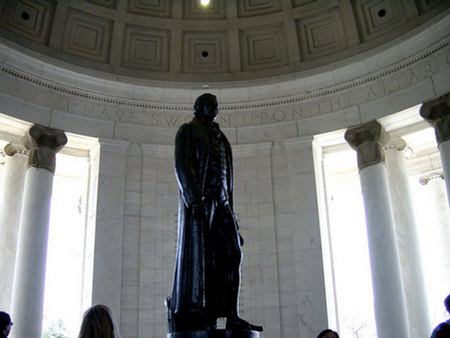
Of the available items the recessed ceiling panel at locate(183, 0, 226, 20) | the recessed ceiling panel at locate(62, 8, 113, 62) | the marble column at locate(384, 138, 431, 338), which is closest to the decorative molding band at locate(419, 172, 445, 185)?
the marble column at locate(384, 138, 431, 338)

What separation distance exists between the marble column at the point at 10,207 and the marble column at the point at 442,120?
14.4 metres

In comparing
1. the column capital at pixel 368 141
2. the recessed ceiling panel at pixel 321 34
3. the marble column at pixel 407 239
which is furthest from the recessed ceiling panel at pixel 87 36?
the marble column at pixel 407 239

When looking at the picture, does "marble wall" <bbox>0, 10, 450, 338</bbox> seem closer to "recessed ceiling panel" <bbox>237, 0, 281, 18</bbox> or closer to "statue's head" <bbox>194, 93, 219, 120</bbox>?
"recessed ceiling panel" <bbox>237, 0, 281, 18</bbox>

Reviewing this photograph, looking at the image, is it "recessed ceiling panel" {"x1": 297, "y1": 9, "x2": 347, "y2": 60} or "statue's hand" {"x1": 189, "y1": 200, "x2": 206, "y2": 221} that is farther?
"recessed ceiling panel" {"x1": 297, "y1": 9, "x2": 347, "y2": 60}

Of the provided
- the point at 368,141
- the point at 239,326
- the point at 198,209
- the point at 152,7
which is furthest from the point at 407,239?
the point at 198,209

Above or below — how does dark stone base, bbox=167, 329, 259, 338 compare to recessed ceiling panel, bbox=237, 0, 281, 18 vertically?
below

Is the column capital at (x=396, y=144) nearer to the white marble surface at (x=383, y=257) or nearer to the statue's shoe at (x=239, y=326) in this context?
the white marble surface at (x=383, y=257)

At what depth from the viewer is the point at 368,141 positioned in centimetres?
1969

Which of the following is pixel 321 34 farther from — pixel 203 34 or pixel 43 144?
pixel 43 144

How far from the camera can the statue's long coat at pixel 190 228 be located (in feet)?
28.6

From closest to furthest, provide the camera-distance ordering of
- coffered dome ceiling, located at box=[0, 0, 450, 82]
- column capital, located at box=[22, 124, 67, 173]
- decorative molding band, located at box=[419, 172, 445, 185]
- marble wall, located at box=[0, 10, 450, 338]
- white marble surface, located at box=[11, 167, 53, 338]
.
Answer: white marble surface, located at box=[11, 167, 53, 338] → marble wall, located at box=[0, 10, 450, 338] → column capital, located at box=[22, 124, 67, 173] → coffered dome ceiling, located at box=[0, 0, 450, 82] → decorative molding band, located at box=[419, 172, 445, 185]

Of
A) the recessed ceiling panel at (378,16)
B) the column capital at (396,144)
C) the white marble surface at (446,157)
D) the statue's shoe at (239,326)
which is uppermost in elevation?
the recessed ceiling panel at (378,16)

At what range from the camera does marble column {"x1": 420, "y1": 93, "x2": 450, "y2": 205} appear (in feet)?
57.9

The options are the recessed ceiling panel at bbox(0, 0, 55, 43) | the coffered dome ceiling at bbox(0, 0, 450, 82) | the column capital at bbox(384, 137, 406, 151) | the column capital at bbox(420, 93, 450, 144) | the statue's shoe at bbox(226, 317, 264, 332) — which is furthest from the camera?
the column capital at bbox(384, 137, 406, 151)
